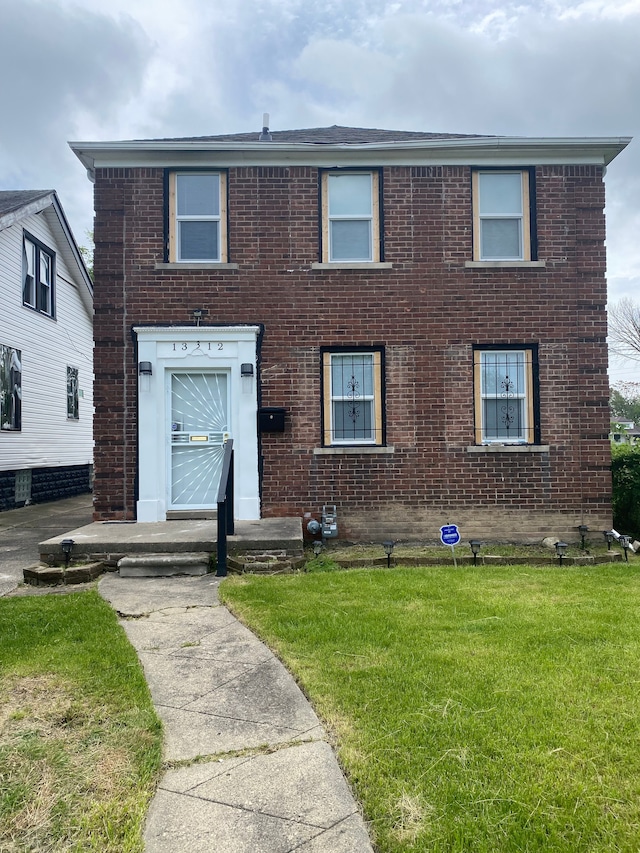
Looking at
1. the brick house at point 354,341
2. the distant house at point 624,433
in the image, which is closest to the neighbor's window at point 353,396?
the brick house at point 354,341

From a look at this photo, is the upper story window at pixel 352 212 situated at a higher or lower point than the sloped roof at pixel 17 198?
lower

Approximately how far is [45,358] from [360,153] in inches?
403

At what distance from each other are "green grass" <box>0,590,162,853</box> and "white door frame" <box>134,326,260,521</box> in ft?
12.9

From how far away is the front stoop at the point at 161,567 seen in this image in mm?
6328

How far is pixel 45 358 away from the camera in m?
14.8

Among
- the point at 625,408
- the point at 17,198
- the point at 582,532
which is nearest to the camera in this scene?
the point at 582,532

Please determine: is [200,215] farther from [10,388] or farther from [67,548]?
[10,388]

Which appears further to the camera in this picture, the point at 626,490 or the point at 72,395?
the point at 72,395

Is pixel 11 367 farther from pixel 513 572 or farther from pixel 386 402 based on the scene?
pixel 513 572

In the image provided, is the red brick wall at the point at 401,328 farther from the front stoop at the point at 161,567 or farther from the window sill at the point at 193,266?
the front stoop at the point at 161,567

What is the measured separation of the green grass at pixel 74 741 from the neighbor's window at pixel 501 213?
292 inches


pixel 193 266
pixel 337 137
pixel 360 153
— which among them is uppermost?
pixel 337 137

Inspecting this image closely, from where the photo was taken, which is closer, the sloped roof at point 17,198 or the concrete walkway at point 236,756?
the concrete walkway at point 236,756

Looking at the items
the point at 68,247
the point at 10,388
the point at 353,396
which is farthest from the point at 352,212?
the point at 68,247
